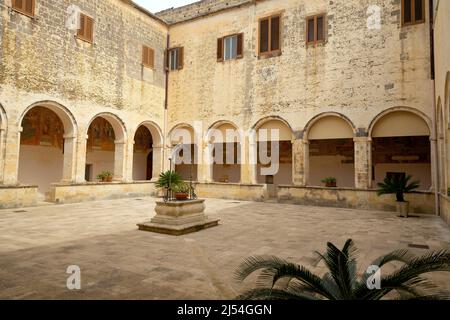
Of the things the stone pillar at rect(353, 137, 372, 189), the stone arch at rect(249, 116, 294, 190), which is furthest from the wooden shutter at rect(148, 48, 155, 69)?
the stone pillar at rect(353, 137, 372, 189)

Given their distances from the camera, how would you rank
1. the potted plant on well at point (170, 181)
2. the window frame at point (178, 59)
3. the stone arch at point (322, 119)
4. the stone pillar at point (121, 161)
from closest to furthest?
1. the potted plant on well at point (170, 181)
2. the stone arch at point (322, 119)
3. the stone pillar at point (121, 161)
4. the window frame at point (178, 59)

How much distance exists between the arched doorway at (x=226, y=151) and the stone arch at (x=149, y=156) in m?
3.08

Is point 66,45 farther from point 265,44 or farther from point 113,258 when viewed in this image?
point 113,258

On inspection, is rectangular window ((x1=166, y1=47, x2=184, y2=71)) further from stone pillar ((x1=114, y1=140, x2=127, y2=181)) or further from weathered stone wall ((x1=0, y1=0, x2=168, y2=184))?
stone pillar ((x1=114, y1=140, x2=127, y2=181))

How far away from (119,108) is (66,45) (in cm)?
354

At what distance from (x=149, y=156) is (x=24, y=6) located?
11.7 metres

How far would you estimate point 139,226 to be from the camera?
786 centimetres

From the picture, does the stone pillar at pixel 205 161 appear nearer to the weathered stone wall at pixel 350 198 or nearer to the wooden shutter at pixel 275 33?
the weathered stone wall at pixel 350 198

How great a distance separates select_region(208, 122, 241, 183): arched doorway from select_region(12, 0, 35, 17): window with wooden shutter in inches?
358

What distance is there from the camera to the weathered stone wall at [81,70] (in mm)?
11383

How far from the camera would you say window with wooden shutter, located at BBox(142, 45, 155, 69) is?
55.3 ft

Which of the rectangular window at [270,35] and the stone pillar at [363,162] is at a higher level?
the rectangular window at [270,35]

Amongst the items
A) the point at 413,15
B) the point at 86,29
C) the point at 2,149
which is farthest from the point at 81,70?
the point at 413,15

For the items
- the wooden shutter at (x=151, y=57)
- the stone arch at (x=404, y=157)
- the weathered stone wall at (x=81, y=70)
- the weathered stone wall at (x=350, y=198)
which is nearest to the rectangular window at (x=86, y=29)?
Answer: the weathered stone wall at (x=81, y=70)
